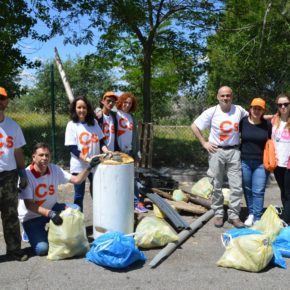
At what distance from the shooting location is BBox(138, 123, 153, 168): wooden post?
887 cm

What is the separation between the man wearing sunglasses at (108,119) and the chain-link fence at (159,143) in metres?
3.83

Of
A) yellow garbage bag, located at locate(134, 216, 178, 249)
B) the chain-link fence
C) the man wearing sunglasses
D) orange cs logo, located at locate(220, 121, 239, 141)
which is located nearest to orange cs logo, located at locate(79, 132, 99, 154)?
the man wearing sunglasses

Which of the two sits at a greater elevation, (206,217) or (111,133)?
(111,133)

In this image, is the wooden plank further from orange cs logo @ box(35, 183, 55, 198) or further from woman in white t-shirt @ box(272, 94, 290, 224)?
orange cs logo @ box(35, 183, 55, 198)

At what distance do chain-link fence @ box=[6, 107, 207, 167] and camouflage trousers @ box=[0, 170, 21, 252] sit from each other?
4797mm

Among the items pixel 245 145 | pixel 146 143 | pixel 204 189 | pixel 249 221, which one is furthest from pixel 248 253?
pixel 146 143

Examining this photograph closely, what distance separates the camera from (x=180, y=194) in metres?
6.52

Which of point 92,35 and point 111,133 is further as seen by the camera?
point 92,35

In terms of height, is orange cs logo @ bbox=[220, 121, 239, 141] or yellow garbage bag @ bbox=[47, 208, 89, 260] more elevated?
orange cs logo @ bbox=[220, 121, 239, 141]

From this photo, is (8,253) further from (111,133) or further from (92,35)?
(92,35)

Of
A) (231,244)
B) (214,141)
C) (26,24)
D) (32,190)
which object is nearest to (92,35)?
(26,24)

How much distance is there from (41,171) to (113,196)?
2.78ft

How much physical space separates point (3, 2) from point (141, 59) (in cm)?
359

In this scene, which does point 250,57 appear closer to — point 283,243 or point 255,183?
point 255,183
